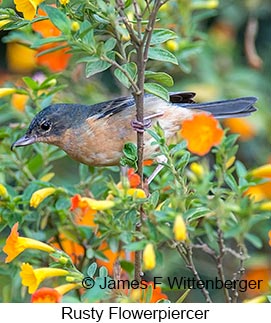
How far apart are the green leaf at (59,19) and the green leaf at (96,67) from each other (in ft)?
0.43

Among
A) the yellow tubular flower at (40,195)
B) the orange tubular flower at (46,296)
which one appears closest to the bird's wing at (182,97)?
Answer: the yellow tubular flower at (40,195)

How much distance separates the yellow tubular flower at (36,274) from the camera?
8.33 ft

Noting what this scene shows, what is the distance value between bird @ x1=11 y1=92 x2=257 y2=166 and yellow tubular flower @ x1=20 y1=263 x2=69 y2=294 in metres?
0.78

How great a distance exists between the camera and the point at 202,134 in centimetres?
235

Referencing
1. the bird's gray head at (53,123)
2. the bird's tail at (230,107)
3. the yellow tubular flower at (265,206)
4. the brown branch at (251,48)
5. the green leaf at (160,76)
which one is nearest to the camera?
the yellow tubular flower at (265,206)

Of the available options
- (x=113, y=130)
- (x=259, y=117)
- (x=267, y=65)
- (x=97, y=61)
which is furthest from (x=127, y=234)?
(x=267, y=65)

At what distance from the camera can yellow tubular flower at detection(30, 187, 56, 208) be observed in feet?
9.48

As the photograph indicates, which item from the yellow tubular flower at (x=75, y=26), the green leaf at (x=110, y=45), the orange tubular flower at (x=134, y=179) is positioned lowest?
the orange tubular flower at (x=134, y=179)

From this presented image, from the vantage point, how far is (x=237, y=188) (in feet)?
8.32

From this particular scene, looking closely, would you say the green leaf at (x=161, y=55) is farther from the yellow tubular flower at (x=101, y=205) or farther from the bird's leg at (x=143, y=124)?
the yellow tubular flower at (x=101, y=205)

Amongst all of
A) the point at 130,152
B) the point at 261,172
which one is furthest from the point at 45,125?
the point at 261,172

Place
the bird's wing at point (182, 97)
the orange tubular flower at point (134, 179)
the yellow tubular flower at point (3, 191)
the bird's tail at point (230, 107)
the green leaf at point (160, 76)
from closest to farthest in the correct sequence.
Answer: the orange tubular flower at point (134, 179), the green leaf at point (160, 76), the yellow tubular flower at point (3, 191), the bird's wing at point (182, 97), the bird's tail at point (230, 107)
